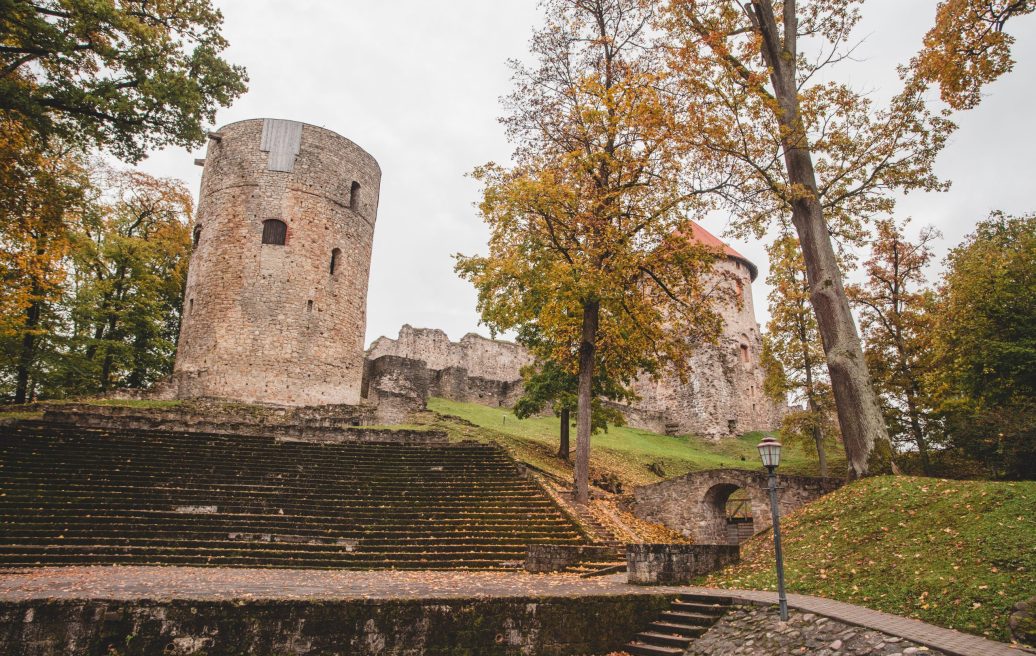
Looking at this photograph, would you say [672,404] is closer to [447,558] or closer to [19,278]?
[447,558]

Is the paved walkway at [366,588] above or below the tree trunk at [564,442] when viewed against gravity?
below

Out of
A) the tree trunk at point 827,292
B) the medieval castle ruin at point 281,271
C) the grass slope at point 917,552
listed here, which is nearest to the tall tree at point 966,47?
the tree trunk at point 827,292

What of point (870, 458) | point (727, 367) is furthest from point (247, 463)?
point (727, 367)

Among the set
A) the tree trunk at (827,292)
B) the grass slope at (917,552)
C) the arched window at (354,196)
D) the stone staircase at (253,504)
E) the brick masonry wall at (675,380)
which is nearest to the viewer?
the grass slope at (917,552)

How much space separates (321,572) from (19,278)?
1369 centimetres

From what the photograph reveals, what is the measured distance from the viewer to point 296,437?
17719mm

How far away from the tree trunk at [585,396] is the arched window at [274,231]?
44.2 ft

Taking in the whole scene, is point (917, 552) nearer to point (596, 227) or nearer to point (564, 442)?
point (596, 227)

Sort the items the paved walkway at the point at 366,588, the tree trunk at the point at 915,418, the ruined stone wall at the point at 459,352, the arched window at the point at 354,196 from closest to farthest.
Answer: the paved walkway at the point at 366,588, the tree trunk at the point at 915,418, the arched window at the point at 354,196, the ruined stone wall at the point at 459,352

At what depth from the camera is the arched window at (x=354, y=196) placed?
2487cm

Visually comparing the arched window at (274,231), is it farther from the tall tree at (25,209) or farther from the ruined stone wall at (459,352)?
the ruined stone wall at (459,352)

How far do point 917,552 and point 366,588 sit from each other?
6.66m

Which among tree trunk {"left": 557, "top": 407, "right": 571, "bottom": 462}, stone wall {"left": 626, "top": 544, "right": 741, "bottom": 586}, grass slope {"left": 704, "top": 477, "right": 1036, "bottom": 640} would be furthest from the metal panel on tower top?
grass slope {"left": 704, "top": 477, "right": 1036, "bottom": 640}

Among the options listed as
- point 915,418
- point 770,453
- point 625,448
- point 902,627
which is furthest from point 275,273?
point 915,418
